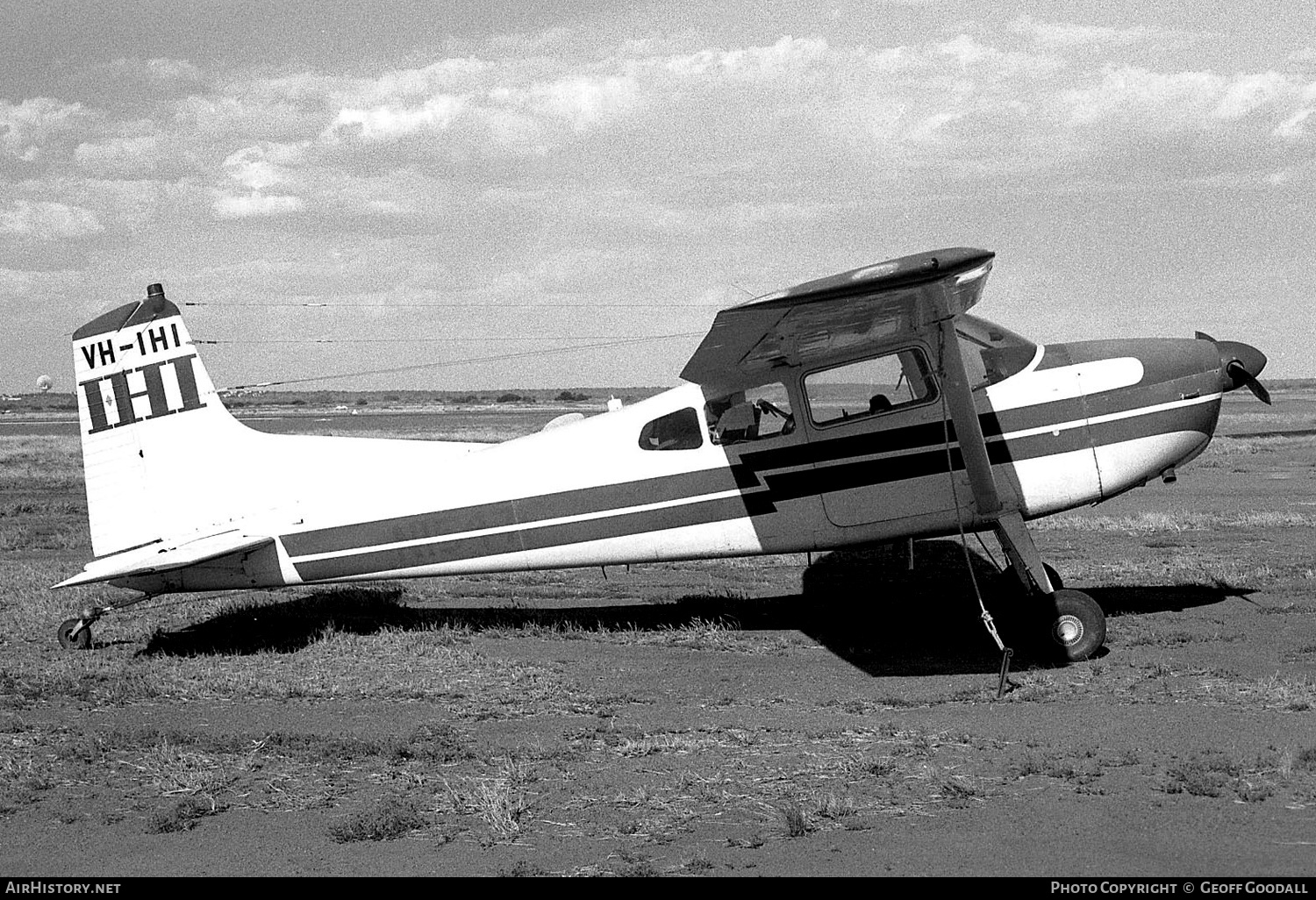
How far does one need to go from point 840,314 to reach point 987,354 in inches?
70.7

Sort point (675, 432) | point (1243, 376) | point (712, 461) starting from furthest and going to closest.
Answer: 1. point (675, 432)
2. point (712, 461)
3. point (1243, 376)

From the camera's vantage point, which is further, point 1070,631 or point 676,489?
point 676,489

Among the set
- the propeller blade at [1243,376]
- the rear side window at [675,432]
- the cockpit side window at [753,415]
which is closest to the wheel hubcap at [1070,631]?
the propeller blade at [1243,376]

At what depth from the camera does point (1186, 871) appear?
450cm

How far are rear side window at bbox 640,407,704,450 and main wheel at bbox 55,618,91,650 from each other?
517 cm

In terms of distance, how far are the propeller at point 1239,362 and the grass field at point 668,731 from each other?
202cm

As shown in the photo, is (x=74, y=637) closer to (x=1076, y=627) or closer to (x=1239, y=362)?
(x=1076, y=627)

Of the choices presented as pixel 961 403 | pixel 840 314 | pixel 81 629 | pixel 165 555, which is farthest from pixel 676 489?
pixel 81 629

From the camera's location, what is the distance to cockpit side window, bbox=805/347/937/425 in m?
8.98

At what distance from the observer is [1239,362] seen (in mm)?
9117

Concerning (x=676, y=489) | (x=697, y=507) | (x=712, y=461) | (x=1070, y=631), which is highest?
(x=712, y=461)

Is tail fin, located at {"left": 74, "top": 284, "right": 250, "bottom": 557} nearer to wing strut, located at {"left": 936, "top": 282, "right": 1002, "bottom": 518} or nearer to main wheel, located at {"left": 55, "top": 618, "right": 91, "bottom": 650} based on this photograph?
main wheel, located at {"left": 55, "top": 618, "right": 91, "bottom": 650}

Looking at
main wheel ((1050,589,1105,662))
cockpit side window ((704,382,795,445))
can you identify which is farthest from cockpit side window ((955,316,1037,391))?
main wheel ((1050,589,1105,662))

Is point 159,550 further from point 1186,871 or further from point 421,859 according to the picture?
point 1186,871
